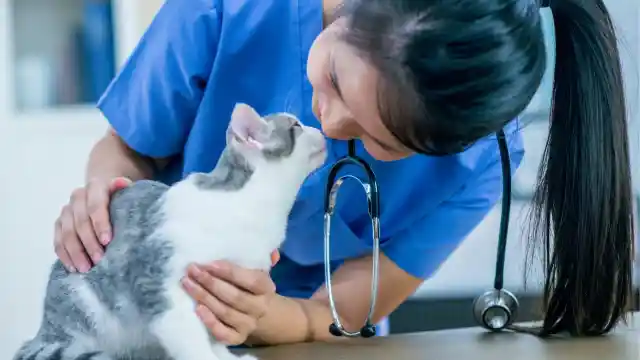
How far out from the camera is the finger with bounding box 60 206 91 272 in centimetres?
61

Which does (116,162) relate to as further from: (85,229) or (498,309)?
(498,309)

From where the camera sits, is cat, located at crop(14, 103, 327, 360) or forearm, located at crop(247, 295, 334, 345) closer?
cat, located at crop(14, 103, 327, 360)

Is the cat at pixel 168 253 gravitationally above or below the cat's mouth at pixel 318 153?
below

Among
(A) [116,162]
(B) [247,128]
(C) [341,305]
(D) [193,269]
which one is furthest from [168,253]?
(C) [341,305]

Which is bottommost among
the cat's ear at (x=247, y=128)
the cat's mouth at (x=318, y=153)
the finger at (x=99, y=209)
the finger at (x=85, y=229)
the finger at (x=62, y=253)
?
the finger at (x=62, y=253)

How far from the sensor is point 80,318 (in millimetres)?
589

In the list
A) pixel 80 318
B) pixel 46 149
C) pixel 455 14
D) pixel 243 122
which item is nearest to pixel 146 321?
pixel 80 318

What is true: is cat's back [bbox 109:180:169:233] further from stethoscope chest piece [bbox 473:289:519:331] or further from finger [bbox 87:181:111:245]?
stethoscope chest piece [bbox 473:289:519:331]

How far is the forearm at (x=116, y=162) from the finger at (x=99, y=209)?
9cm

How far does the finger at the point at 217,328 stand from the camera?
0.59 meters

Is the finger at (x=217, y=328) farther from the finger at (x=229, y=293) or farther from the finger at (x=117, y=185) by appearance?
the finger at (x=117, y=185)

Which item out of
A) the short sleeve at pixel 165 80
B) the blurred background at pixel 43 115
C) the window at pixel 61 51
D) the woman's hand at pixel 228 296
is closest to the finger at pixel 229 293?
the woman's hand at pixel 228 296

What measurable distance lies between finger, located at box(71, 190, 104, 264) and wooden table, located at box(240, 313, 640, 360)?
7.4 inches

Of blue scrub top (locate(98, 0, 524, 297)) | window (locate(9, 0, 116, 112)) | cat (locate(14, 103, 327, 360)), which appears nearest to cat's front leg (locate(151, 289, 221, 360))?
cat (locate(14, 103, 327, 360))
